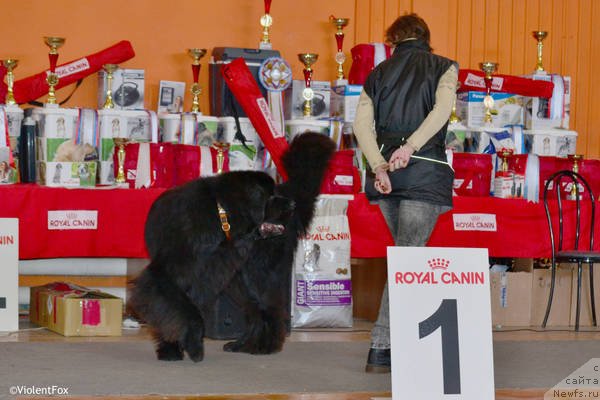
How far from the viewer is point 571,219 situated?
17.3ft

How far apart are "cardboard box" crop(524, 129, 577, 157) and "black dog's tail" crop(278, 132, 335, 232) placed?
226 cm

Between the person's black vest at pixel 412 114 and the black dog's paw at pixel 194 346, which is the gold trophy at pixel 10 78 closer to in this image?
the black dog's paw at pixel 194 346

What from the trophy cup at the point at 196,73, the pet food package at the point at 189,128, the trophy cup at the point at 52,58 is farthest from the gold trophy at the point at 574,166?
the trophy cup at the point at 52,58

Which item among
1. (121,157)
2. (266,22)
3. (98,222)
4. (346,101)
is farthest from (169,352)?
(266,22)

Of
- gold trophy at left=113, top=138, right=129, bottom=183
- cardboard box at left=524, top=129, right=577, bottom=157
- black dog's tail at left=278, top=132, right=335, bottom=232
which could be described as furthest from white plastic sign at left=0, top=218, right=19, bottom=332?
cardboard box at left=524, top=129, right=577, bottom=157

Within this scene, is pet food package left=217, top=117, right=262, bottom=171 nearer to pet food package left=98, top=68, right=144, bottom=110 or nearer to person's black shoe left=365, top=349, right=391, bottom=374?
pet food package left=98, top=68, right=144, bottom=110

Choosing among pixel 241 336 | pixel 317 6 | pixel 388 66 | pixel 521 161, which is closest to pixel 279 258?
pixel 241 336

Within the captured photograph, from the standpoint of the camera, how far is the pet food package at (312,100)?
18.3 feet

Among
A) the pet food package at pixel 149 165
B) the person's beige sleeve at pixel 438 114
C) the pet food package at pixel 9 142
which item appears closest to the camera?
the person's beige sleeve at pixel 438 114

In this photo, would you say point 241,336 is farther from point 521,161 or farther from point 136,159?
point 521,161

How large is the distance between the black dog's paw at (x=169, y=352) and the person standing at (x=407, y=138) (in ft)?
2.28

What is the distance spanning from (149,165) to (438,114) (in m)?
1.87

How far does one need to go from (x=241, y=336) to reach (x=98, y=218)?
1008 mm

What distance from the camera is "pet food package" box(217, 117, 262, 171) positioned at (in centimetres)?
536
